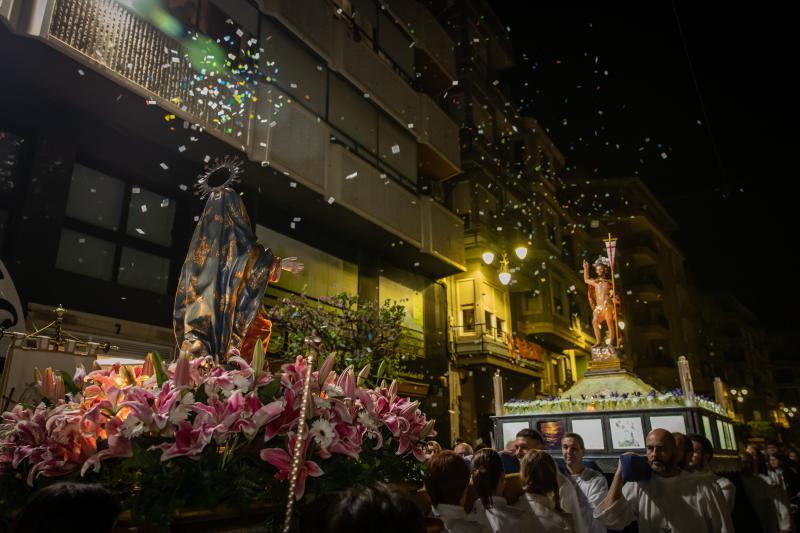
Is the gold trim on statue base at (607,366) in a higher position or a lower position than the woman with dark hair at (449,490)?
higher

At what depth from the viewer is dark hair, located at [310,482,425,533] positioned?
159cm

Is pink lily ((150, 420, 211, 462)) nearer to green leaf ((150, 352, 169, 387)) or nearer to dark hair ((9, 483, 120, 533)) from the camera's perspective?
dark hair ((9, 483, 120, 533))

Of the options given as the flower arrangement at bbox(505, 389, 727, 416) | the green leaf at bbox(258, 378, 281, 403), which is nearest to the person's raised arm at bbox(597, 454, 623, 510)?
the green leaf at bbox(258, 378, 281, 403)

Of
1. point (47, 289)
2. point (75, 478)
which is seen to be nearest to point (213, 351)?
point (75, 478)

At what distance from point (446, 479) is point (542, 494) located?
1.35 meters

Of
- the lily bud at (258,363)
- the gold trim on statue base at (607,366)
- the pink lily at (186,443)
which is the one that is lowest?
the pink lily at (186,443)

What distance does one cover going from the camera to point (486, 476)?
396cm

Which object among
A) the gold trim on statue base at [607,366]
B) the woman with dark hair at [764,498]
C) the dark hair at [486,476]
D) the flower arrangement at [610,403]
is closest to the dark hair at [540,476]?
the dark hair at [486,476]

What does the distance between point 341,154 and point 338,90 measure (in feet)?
8.38

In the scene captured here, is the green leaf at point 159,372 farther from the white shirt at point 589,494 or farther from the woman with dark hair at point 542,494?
the white shirt at point 589,494

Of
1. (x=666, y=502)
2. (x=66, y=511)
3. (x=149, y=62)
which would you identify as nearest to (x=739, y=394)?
(x=666, y=502)

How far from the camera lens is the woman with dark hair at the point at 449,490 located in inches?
132

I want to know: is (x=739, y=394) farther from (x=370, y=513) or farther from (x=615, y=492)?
(x=370, y=513)

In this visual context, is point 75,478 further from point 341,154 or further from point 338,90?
point 338,90
